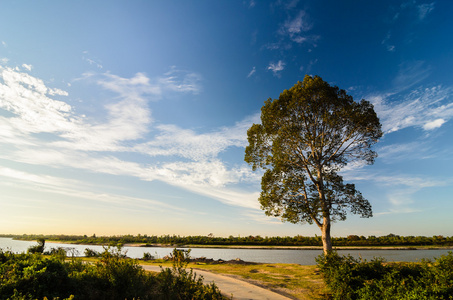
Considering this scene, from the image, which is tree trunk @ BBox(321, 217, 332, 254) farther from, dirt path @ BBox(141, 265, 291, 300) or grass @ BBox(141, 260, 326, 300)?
dirt path @ BBox(141, 265, 291, 300)

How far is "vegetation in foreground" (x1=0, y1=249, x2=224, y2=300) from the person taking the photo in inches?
294

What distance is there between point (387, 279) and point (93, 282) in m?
11.5

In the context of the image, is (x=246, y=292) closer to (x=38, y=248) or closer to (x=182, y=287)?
(x=182, y=287)

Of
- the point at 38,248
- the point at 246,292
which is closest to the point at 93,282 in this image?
the point at 246,292

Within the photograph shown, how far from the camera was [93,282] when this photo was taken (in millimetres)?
9289

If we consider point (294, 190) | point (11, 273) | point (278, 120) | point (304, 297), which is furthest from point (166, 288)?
point (278, 120)

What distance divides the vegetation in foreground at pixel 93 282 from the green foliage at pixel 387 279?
207 inches

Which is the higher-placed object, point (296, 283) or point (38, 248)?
point (296, 283)

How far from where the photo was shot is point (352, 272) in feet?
33.8

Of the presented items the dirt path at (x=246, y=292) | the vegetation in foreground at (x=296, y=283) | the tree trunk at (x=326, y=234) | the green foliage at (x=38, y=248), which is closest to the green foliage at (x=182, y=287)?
the dirt path at (x=246, y=292)

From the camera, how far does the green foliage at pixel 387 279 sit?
22.9 feet

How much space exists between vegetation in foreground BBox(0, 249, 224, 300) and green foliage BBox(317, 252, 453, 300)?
526cm

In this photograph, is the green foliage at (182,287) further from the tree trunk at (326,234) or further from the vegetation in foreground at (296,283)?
the tree trunk at (326,234)

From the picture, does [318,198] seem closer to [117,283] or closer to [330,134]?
[330,134]
